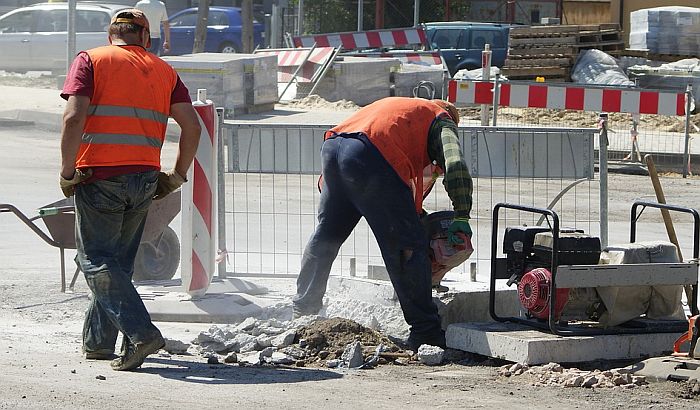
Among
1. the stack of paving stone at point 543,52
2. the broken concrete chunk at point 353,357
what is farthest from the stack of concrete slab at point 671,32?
the broken concrete chunk at point 353,357

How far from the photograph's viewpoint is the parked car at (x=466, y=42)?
32.6 meters

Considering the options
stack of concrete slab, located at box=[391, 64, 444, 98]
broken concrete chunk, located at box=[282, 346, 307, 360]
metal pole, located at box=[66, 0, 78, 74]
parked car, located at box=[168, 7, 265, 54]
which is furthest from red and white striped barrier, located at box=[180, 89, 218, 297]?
parked car, located at box=[168, 7, 265, 54]

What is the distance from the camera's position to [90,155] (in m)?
6.27

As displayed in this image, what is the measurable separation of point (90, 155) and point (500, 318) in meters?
2.51

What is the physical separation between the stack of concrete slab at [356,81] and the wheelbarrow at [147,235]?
51.8 ft

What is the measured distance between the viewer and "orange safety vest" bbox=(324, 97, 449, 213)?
695 centimetres

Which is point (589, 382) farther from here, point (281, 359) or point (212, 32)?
point (212, 32)

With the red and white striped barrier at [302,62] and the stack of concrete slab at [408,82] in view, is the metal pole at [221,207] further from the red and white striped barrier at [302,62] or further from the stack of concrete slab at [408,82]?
the stack of concrete slab at [408,82]

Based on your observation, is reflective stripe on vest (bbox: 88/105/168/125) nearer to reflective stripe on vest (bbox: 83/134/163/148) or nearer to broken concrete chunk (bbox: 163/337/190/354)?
reflective stripe on vest (bbox: 83/134/163/148)

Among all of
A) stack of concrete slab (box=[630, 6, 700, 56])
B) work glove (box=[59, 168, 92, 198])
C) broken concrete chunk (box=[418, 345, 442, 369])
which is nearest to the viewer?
work glove (box=[59, 168, 92, 198])

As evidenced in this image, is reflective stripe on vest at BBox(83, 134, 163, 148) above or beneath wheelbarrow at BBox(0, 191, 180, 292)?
above

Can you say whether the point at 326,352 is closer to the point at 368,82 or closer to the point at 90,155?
the point at 90,155

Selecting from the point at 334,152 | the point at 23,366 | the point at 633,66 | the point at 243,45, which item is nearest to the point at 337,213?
the point at 334,152

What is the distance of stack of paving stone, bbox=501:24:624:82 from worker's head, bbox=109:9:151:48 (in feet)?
74.8
